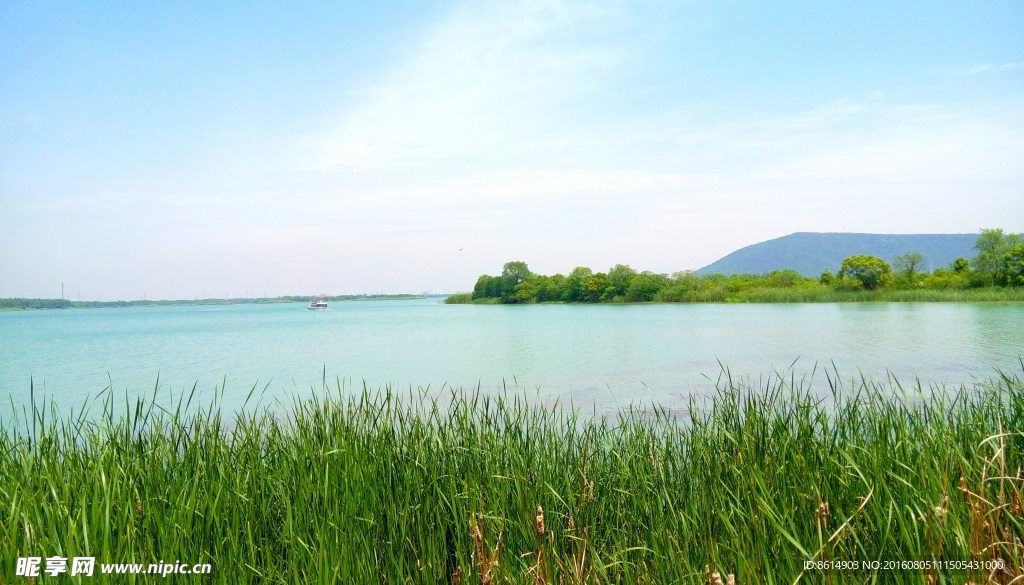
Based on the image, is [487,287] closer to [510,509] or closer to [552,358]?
[552,358]

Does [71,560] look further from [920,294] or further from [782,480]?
[920,294]

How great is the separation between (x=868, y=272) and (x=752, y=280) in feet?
40.2

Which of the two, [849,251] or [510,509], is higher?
[849,251]

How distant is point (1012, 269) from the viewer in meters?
36.3

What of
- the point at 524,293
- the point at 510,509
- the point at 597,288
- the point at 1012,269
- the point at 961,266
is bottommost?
the point at 510,509

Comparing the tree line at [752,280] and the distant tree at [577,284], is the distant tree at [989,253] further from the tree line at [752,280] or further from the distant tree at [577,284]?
the distant tree at [577,284]

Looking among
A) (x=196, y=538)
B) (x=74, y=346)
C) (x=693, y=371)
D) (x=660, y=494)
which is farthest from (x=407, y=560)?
(x=74, y=346)

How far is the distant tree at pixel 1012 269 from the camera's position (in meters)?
35.6

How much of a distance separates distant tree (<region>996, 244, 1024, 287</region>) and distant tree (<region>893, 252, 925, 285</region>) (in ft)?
21.9

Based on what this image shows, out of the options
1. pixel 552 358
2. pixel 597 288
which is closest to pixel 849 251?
pixel 597 288

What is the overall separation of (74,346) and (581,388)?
23.1 m

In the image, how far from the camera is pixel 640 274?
6169 cm

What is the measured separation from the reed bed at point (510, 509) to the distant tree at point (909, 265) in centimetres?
4908

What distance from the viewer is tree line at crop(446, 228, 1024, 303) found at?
38.7 m
